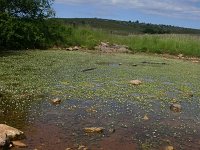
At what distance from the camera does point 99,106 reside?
39.0 feet

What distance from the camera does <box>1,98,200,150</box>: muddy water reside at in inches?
340

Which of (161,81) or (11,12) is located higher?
(11,12)

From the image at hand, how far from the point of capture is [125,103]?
1256cm

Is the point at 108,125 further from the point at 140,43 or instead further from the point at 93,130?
the point at 140,43

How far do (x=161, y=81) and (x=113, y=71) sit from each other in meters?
2.77

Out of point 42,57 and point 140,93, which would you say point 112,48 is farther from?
point 140,93

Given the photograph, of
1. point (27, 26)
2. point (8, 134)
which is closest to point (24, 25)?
point (27, 26)

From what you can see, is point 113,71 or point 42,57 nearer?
point 113,71

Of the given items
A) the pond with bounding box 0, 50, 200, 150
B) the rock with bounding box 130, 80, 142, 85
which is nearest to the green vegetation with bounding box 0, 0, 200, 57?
the pond with bounding box 0, 50, 200, 150

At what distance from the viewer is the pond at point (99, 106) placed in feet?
29.3

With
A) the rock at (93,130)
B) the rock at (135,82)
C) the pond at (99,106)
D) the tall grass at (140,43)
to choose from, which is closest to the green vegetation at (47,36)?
the tall grass at (140,43)

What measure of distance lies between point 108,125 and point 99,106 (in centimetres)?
194

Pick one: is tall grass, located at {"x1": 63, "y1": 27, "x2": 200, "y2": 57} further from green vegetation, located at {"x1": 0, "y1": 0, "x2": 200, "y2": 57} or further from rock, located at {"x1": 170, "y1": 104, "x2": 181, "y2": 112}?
rock, located at {"x1": 170, "y1": 104, "x2": 181, "y2": 112}

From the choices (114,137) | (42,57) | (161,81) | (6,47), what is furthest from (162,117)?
(6,47)
